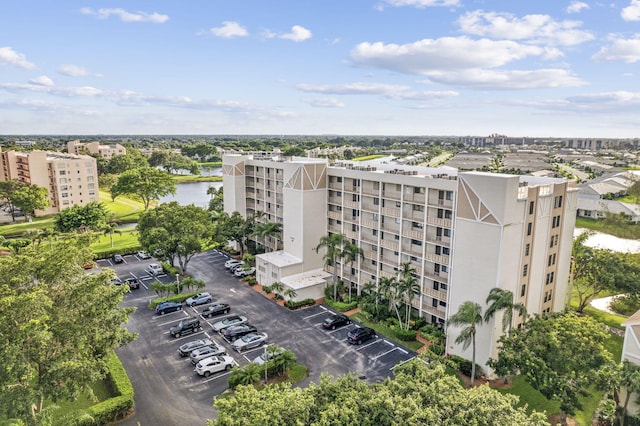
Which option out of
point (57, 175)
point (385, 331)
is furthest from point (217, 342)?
point (57, 175)

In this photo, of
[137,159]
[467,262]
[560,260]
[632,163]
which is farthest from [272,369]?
[632,163]

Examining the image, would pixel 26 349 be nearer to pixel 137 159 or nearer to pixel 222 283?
pixel 222 283

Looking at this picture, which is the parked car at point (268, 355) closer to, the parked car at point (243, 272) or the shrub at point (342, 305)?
the shrub at point (342, 305)

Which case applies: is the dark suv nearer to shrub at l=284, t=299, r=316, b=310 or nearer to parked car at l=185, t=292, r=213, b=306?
parked car at l=185, t=292, r=213, b=306

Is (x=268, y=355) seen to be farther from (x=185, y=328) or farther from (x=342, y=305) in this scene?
(x=342, y=305)

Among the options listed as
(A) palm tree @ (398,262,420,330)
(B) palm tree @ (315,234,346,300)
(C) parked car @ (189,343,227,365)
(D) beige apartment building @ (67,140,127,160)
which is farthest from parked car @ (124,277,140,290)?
(D) beige apartment building @ (67,140,127,160)

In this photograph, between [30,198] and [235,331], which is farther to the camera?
[30,198]

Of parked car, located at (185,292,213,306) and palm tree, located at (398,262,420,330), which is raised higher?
palm tree, located at (398,262,420,330)
